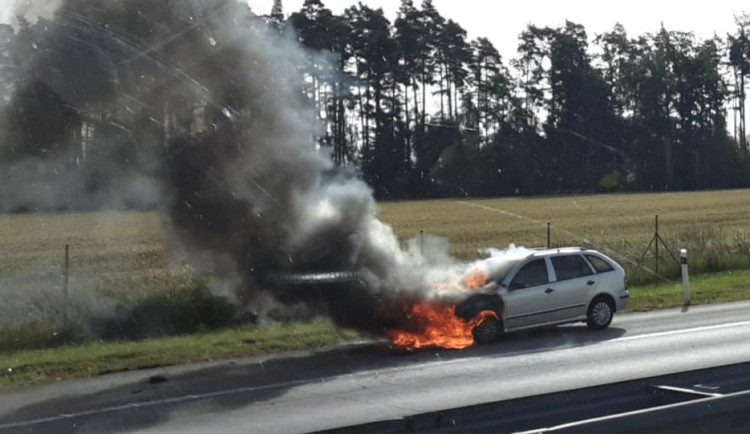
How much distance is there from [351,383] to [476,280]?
170 inches

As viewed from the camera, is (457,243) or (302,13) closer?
(302,13)

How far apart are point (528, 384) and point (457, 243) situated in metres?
20.4

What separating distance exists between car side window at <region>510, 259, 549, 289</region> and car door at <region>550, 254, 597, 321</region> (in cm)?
21

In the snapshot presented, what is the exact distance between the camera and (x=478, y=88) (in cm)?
7394

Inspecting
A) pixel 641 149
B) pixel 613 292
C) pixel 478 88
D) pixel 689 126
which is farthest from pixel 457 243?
pixel 689 126

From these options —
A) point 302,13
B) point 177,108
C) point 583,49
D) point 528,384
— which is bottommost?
point 528,384

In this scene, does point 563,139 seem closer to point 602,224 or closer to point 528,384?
point 602,224

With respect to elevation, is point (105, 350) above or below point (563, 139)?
below

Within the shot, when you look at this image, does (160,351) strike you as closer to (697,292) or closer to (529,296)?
(529,296)

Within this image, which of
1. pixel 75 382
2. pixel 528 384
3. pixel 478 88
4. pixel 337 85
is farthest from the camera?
pixel 478 88

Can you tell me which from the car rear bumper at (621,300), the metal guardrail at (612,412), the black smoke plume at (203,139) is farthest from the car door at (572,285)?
the metal guardrail at (612,412)

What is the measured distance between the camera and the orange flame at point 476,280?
1630 cm

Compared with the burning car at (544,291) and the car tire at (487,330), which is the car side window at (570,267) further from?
the car tire at (487,330)

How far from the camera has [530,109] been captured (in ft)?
253
